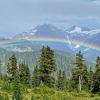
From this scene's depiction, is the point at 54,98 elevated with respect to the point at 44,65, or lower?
lower

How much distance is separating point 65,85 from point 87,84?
27.4 metres

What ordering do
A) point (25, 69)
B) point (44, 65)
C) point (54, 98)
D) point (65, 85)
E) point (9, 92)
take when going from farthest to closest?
point (65, 85), point (25, 69), point (44, 65), point (9, 92), point (54, 98)

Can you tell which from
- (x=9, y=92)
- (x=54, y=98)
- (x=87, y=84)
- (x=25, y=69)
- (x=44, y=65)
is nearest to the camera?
(x=54, y=98)

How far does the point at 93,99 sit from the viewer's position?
69.7m

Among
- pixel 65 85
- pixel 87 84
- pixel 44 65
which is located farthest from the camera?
pixel 65 85

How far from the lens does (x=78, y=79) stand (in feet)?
361

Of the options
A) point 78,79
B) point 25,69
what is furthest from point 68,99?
point 25,69

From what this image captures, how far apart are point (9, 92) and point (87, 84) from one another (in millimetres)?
59393

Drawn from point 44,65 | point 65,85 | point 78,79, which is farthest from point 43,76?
point 65,85

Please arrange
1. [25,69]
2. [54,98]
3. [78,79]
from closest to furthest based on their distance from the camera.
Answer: [54,98] → [78,79] → [25,69]

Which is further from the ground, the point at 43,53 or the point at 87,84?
the point at 43,53

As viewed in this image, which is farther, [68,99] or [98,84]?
[98,84]

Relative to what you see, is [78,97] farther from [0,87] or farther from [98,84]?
[98,84]

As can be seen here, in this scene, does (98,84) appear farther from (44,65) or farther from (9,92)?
(9,92)
